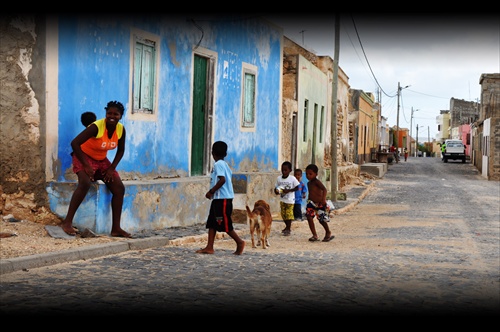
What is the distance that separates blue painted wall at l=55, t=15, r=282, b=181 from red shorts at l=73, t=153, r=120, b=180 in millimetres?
474

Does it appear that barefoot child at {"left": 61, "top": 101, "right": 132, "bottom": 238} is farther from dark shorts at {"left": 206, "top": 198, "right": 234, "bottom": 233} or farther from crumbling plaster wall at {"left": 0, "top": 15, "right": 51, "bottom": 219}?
dark shorts at {"left": 206, "top": 198, "right": 234, "bottom": 233}

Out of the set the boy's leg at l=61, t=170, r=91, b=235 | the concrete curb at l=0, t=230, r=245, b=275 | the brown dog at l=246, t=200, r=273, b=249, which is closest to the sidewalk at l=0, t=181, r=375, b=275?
the concrete curb at l=0, t=230, r=245, b=275

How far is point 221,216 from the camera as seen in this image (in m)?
8.44

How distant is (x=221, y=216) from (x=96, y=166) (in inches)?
77.4

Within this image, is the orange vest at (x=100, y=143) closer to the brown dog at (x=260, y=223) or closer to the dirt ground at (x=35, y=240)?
the dirt ground at (x=35, y=240)

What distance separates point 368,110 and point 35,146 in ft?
145

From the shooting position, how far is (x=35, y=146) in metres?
9.04

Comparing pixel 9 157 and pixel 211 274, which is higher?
pixel 9 157

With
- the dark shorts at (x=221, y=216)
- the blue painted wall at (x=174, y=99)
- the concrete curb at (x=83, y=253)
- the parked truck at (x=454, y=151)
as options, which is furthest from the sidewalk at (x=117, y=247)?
the parked truck at (x=454, y=151)

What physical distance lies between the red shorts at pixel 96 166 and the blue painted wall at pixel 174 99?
1.55ft

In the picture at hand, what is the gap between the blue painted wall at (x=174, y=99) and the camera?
9320mm

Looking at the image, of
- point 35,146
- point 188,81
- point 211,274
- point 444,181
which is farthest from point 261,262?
point 444,181

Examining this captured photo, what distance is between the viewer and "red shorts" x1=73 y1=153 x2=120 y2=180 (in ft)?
29.1

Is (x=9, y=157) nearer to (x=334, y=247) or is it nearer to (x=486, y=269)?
(x=334, y=247)
